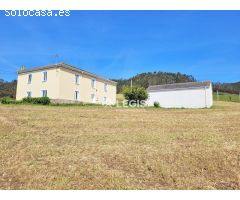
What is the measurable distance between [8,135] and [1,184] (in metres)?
4.05

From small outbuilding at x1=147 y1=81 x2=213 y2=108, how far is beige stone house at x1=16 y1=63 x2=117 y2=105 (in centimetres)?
953

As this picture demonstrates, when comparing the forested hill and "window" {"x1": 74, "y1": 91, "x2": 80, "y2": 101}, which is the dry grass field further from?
the forested hill

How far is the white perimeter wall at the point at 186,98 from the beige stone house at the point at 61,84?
31.7ft

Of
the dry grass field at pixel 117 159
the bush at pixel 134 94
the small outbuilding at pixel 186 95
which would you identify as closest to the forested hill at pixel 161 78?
the small outbuilding at pixel 186 95

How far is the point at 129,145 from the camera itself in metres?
8.27

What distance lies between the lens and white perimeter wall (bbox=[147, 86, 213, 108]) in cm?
3488

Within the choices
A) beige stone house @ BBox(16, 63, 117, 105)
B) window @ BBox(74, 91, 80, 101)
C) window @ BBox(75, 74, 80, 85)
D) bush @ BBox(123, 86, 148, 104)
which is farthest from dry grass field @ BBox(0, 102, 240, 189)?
bush @ BBox(123, 86, 148, 104)

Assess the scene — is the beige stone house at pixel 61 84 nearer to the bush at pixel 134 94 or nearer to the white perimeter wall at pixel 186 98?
the bush at pixel 134 94

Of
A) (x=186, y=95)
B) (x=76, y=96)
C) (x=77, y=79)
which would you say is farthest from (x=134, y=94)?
(x=186, y=95)

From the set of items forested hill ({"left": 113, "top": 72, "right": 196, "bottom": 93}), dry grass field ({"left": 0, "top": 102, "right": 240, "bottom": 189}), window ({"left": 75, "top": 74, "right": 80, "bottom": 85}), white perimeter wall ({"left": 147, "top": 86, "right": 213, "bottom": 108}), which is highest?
forested hill ({"left": 113, "top": 72, "right": 196, "bottom": 93})

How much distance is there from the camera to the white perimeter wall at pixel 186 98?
34875mm
